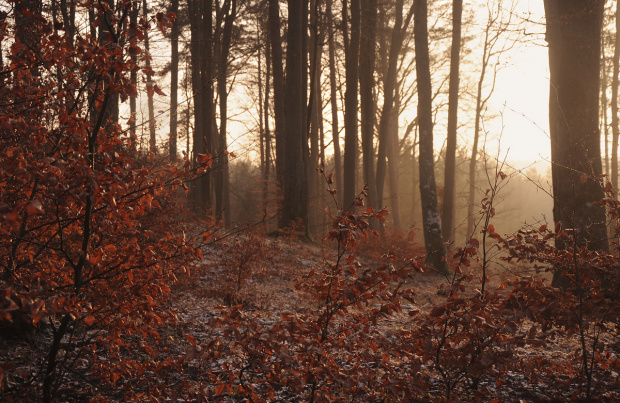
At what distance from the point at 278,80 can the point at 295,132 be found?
335 centimetres

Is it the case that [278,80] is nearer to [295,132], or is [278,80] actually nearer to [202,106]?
[202,106]

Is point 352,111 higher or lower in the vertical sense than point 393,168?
higher

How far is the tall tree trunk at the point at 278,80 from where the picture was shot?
15312mm

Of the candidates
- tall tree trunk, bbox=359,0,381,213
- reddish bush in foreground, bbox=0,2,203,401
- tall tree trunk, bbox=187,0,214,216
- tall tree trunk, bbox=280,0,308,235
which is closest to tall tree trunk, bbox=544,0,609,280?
reddish bush in foreground, bbox=0,2,203,401

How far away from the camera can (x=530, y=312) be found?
3338 millimetres

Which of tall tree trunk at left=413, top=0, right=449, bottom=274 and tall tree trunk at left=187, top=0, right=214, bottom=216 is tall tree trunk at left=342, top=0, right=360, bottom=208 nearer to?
tall tree trunk at left=413, top=0, right=449, bottom=274

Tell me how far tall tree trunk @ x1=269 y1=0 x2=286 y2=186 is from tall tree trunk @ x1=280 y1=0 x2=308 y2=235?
1.22 meters

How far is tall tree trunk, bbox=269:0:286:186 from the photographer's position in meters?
15.3

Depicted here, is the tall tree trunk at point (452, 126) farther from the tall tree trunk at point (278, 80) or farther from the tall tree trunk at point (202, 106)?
the tall tree trunk at point (202, 106)

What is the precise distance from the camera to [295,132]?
45.6ft

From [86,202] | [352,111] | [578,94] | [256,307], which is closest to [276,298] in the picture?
[256,307]

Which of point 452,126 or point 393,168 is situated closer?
point 452,126

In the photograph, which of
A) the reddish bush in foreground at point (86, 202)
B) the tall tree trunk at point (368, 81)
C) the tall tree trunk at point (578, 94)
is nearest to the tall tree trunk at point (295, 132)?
the tall tree trunk at point (368, 81)

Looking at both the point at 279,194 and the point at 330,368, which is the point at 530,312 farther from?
the point at 279,194
